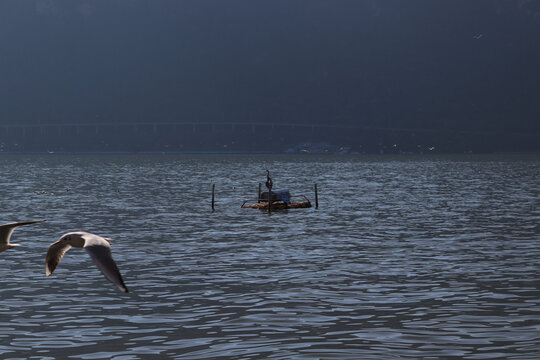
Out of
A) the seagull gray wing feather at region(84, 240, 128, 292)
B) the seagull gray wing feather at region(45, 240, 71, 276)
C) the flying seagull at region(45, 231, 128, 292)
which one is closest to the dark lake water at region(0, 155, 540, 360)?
the seagull gray wing feather at region(45, 240, 71, 276)

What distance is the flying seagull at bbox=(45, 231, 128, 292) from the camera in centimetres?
1292

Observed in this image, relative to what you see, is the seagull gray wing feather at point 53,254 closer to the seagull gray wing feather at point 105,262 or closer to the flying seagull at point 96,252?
the flying seagull at point 96,252

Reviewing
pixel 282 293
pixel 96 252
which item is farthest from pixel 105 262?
pixel 282 293

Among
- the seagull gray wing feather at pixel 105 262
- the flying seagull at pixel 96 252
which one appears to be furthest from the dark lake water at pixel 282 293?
the seagull gray wing feather at pixel 105 262

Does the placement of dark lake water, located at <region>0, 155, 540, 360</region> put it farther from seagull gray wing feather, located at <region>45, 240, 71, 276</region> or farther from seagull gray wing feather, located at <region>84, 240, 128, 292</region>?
seagull gray wing feather, located at <region>84, 240, 128, 292</region>

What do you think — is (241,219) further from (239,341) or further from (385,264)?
(239,341)

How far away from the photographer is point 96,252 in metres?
13.7

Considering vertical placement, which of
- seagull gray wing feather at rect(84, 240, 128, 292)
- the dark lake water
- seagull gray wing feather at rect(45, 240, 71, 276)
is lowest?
the dark lake water

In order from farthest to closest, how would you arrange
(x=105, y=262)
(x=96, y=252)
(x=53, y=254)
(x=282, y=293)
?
(x=282, y=293) < (x=53, y=254) < (x=96, y=252) < (x=105, y=262)

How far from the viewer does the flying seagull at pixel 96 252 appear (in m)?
12.9

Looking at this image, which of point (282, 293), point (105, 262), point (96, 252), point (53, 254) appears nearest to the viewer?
point (105, 262)

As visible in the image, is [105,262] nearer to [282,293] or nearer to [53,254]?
[53,254]

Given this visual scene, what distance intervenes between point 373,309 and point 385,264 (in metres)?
13.4

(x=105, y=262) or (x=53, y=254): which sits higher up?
(x=105, y=262)
